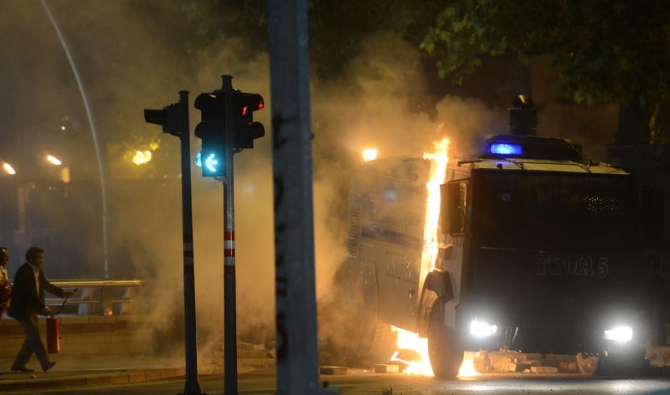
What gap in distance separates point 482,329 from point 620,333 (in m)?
1.54

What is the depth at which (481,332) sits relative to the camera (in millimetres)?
12516

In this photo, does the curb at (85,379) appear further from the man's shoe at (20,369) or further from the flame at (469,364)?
the flame at (469,364)

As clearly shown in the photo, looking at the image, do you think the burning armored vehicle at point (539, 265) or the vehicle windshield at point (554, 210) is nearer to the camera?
the burning armored vehicle at point (539, 265)

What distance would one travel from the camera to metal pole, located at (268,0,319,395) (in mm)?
6965

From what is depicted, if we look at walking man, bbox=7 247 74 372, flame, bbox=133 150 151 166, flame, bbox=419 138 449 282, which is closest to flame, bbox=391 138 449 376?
Answer: flame, bbox=419 138 449 282

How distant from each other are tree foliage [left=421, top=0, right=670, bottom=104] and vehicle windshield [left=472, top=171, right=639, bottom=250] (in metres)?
2.98

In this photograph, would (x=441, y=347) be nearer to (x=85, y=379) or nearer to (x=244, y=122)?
(x=244, y=122)

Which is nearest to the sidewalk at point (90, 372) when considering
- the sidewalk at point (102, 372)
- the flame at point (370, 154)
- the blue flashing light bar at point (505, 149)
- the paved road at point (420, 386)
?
the sidewalk at point (102, 372)

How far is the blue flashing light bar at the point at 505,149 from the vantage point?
44.2 feet

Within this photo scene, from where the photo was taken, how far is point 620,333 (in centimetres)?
1272

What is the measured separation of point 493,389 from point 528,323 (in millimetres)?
1249

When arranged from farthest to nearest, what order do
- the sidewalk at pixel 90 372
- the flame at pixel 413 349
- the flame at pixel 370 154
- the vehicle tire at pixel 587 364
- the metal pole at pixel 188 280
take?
the flame at pixel 370 154
the flame at pixel 413 349
the vehicle tire at pixel 587 364
the sidewalk at pixel 90 372
the metal pole at pixel 188 280

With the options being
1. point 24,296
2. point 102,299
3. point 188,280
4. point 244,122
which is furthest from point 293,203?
point 102,299

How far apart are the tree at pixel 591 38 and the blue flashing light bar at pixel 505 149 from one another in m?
2.43
